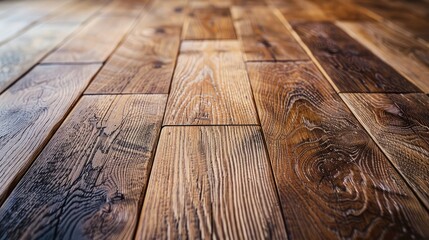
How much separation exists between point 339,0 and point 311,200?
160 centimetres

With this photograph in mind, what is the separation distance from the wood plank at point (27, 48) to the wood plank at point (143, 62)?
0.79 feet

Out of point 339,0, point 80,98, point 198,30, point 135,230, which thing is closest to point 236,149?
point 135,230

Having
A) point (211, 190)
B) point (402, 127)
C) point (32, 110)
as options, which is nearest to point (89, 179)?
point (211, 190)

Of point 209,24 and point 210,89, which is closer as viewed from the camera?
point 210,89

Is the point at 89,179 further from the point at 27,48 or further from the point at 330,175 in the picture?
the point at 27,48

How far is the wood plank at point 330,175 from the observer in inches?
17.0

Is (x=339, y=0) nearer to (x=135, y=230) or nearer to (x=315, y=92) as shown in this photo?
(x=315, y=92)

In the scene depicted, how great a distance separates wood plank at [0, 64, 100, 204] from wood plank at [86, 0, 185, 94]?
6 centimetres

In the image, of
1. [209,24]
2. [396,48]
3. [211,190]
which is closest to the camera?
[211,190]

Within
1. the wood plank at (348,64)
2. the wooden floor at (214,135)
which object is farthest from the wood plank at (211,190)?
the wood plank at (348,64)

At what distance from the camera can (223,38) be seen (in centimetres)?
113

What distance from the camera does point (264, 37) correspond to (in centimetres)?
114

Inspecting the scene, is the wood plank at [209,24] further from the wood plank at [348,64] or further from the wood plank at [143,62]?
the wood plank at [348,64]

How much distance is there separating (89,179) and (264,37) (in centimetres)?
84
